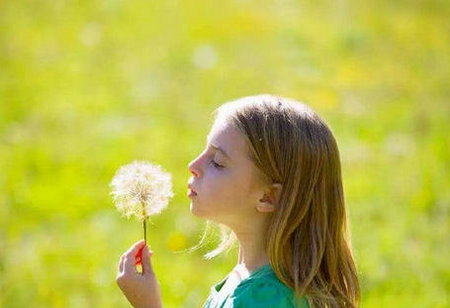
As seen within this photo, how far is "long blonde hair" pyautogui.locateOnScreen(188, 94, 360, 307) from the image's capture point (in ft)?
9.18

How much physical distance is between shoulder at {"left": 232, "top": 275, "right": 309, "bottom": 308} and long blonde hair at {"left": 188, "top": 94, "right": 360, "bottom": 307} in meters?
0.02

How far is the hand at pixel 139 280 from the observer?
9.48 ft

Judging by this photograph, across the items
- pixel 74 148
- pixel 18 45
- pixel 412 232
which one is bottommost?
pixel 412 232

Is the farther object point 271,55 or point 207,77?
point 271,55

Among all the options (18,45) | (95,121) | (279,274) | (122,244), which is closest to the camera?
(279,274)

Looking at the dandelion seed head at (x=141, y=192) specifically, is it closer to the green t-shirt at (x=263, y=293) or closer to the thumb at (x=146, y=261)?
the thumb at (x=146, y=261)

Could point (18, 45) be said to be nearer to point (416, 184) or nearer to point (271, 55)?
point (271, 55)

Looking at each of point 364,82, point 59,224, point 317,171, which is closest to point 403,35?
point 364,82

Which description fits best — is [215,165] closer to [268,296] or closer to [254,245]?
[254,245]

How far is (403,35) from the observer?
10.2 meters

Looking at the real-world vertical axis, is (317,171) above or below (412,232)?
above

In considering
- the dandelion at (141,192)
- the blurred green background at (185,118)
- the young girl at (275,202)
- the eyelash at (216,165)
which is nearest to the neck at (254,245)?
the young girl at (275,202)

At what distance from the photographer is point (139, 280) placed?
114 inches

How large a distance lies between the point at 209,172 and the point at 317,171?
0.29 metres
